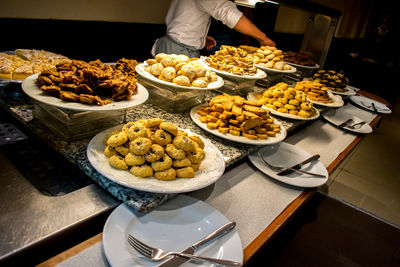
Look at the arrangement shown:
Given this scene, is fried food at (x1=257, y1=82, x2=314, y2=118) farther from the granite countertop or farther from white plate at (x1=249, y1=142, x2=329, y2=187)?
the granite countertop

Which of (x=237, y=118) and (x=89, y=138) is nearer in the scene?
(x=89, y=138)

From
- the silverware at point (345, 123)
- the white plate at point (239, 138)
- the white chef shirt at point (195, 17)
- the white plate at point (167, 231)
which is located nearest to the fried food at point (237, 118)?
the white plate at point (239, 138)

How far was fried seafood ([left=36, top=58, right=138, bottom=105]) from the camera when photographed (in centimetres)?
111

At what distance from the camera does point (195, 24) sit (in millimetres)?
3068

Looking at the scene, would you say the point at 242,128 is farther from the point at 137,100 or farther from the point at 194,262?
the point at 194,262

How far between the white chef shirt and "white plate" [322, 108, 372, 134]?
1283 millimetres

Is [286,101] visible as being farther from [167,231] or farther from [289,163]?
[167,231]

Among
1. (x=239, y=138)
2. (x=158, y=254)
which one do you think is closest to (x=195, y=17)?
Result: (x=239, y=138)

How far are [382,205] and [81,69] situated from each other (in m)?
3.63

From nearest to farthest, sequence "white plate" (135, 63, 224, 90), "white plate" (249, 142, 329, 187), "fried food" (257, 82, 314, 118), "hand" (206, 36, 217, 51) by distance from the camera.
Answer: "white plate" (249, 142, 329, 187) → "white plate" (135, 63, 224, 90) → "fried food" (257, 82, 314, 118) → "hand" (206, 36, 217, 51)

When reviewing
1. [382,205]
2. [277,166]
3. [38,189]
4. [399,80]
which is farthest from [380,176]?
[399,80]

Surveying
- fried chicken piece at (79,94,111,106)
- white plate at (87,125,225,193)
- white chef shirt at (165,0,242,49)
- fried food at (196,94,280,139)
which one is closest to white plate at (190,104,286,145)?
fried food at (196,94,280,139)

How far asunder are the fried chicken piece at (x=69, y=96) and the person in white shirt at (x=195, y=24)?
211 centimetres

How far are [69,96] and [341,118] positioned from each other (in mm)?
2260
